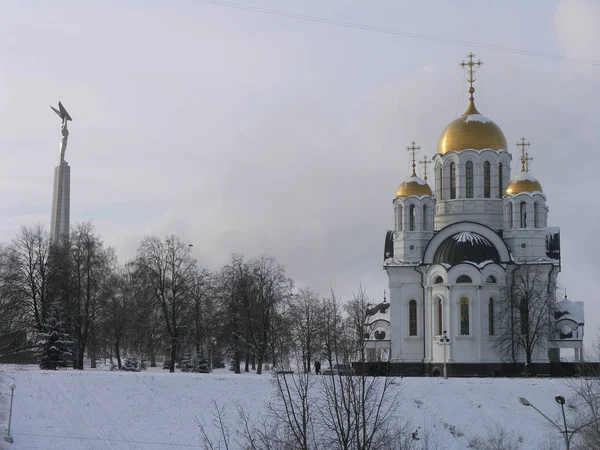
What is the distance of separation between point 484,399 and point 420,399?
2399 mm

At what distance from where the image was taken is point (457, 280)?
48.8 metres

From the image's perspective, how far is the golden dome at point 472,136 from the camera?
54438 millimetres

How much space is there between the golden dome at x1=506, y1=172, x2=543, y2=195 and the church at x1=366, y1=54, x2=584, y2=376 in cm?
6

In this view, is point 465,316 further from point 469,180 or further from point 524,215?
point 469,180

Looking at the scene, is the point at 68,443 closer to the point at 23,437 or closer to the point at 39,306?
the point at 23,437

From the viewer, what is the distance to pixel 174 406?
120 feet

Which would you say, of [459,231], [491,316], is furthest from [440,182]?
[491,316]

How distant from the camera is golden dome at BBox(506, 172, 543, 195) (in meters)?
51.1

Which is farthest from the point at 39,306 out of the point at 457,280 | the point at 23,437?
the point at 457,280

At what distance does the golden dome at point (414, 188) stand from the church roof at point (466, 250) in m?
3.46

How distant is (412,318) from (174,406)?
60.4ft

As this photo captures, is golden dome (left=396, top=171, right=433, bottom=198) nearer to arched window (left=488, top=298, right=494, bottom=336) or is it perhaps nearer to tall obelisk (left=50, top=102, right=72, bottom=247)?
arched window (left=488, top=298, right=494, bottom=336)

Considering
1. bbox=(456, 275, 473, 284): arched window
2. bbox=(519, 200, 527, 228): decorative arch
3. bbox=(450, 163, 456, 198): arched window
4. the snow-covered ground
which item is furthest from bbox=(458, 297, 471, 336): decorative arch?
the snow-covered ground

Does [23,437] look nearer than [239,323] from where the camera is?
Yes
